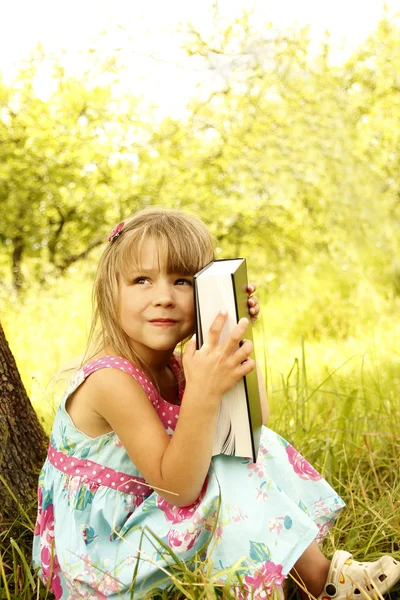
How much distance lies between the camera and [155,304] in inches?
54.3

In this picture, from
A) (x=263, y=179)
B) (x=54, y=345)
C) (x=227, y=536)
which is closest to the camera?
(x=227, y=536)

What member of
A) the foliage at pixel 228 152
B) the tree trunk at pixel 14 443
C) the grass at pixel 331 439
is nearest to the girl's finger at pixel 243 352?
the grass at pixel 331 439

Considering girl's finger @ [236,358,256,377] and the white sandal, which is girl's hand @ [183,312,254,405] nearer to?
girl's finger @ [236,358,256,377]

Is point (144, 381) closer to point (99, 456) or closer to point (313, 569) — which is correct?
point (99, 456)

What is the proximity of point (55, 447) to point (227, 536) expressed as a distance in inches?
17.8

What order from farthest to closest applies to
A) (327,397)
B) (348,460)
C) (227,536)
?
(327,397), (348,460), (227,536)

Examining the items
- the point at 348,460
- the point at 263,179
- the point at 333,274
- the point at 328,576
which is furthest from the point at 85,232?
the point at 328,576

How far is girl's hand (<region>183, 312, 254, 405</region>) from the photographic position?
122 cm

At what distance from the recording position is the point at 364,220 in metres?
5.35

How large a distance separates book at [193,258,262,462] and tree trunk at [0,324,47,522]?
2.15 ft

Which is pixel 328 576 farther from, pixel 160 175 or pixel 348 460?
pixel 160 175

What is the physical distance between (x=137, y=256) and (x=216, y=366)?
1.11ft

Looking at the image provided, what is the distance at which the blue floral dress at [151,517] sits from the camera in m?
1.25

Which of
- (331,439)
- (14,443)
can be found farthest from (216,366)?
(331,439)
